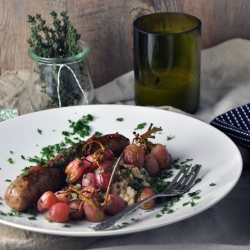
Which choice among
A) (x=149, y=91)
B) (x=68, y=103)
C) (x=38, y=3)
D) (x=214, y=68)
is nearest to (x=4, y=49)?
(x=38, y=3)

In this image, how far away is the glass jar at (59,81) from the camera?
2262 millimetres

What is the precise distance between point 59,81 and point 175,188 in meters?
0.80

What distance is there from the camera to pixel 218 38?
110 inches

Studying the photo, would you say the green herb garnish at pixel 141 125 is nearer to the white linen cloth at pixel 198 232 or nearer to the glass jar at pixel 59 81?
the white linen cloth at pixel 198 232

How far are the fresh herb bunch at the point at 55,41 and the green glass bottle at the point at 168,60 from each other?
258 mm

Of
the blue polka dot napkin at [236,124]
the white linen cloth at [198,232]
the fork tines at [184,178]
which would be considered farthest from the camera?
the blue polka dot napkin at [236,124]

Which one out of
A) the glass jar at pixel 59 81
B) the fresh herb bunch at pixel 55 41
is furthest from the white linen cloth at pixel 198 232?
the fresh herb bunch at pixel 55 41

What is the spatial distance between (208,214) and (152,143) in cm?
32

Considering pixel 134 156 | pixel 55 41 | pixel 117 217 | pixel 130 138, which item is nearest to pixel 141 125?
pixel 130 138

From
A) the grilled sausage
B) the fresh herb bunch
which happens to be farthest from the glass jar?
the grilled sausage

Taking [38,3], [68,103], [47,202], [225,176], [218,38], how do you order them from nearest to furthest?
[47,202] < [225,176] < [68,103] < [38,3] < [218,38]

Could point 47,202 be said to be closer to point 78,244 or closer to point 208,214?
point 78,244

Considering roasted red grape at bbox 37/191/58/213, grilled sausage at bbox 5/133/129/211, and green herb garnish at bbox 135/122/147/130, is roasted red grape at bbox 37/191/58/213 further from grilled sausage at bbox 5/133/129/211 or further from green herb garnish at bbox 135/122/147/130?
green herb garnish at bbox 135/122/147/130

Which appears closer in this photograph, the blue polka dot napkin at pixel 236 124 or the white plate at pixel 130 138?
the white plate at pixel 130 138
